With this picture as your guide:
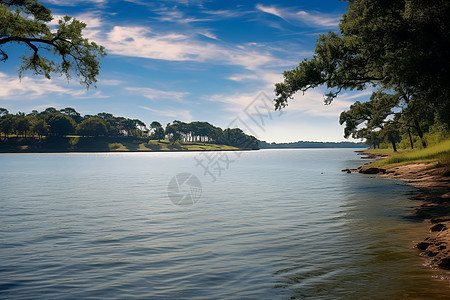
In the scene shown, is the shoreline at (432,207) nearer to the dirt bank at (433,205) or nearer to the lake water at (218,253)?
the dirt bank at (433,205)

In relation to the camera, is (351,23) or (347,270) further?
(351,23)

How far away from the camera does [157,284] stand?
9.57 m

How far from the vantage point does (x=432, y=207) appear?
1973cm

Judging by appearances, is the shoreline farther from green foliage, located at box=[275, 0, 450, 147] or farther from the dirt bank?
green foliage, located at box=[275, 0, 450, 147]

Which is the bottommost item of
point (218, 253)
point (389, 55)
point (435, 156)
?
point (218, 253)

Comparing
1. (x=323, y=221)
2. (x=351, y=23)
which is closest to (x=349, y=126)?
(x=351, y=23)

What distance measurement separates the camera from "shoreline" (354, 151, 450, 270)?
10.8 metres

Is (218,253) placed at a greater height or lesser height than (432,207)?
greater

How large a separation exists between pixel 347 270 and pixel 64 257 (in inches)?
376

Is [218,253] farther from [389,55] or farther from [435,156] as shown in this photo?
[435,156]

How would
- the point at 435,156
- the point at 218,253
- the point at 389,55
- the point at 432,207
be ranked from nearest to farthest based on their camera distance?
1. the point at 218,253
2. the point at 432,207
3. the point at 389,55
4. the point at 435,156

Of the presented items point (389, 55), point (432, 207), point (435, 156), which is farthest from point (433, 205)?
point (435, 156)

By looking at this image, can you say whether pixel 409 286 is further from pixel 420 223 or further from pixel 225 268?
pixel 420 223

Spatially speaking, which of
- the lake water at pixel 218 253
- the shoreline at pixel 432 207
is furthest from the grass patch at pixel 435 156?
the lake water at pixel 218 253
